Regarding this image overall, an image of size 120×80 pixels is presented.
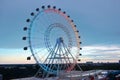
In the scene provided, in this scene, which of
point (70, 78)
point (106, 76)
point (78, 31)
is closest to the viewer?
point (70, 78)

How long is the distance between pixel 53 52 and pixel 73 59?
6.03m

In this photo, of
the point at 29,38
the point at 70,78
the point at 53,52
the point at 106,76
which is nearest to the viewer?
the point at 70,78

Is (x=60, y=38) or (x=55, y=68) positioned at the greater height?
(x=60, y=38)

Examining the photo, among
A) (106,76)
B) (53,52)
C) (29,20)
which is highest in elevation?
(29,20)

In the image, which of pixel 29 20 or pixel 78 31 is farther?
pixel 78 31

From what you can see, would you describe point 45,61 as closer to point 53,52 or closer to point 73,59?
point 53,52

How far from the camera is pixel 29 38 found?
49.5m

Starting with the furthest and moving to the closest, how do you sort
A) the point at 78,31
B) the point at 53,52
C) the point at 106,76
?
the point at 78,31, the point at 106,76, the point at 53,52

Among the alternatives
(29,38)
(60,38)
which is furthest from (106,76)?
(29,38)

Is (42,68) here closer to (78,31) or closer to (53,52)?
(53,52)

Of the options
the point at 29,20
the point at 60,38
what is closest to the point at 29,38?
the point at 29,20

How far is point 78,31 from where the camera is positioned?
6084 cm

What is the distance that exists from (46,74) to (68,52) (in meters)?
5.55

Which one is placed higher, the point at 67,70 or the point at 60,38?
the point at 60,38
